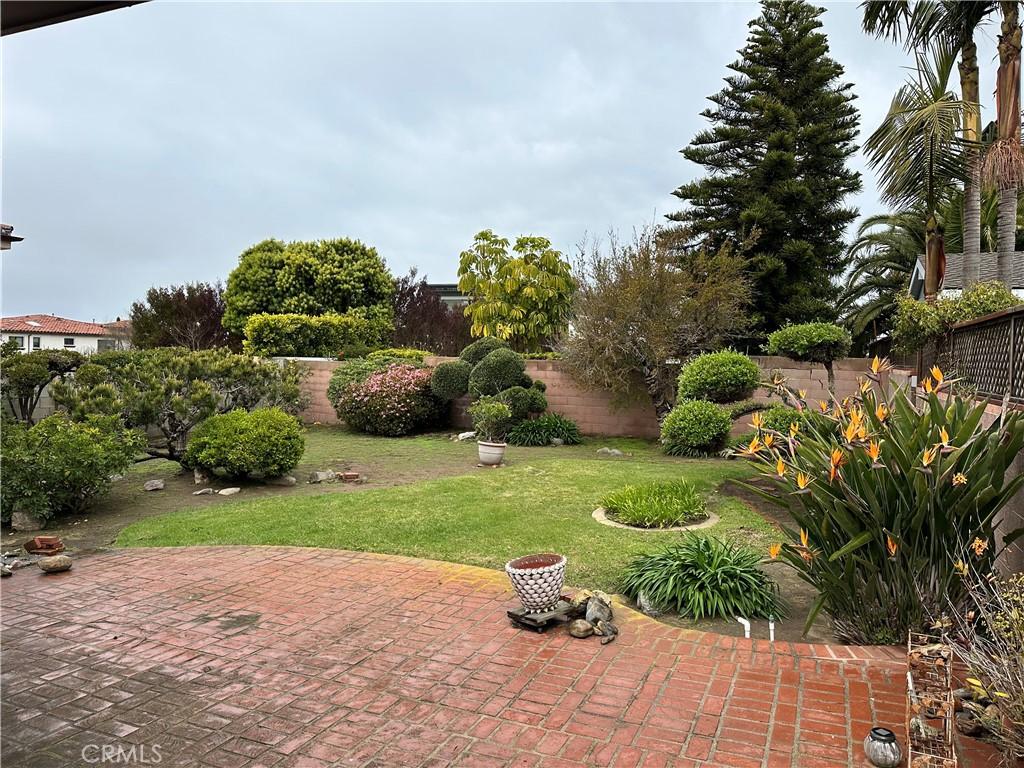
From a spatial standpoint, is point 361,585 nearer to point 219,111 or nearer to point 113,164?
point 113,164

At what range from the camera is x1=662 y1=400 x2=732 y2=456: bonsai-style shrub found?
11.3 metres

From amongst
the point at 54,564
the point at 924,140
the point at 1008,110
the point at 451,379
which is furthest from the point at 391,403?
the point at 1008,110

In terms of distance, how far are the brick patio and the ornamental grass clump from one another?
0.30 metres

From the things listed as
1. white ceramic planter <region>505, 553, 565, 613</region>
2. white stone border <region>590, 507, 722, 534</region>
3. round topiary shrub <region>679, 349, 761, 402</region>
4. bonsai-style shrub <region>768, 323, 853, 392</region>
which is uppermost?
bonsai-style shrub <region>768, 323, 853, 392</region>

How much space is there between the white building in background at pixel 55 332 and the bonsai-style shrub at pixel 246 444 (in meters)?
32.6

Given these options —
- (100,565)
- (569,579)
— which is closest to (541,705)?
(569,579)

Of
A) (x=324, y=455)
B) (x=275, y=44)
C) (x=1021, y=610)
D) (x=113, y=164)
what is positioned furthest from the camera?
(x=324, y=455)

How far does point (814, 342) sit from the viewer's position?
37.7ft

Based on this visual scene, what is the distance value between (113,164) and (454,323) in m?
20.8

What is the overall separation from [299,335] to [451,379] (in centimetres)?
598

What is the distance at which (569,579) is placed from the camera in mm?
5043

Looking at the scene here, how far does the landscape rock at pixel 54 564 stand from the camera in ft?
17.6

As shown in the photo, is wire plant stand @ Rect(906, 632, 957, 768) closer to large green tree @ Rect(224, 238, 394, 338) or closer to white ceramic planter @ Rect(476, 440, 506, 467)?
white ceramic planter @ Rect(476, 440, 506, 467)

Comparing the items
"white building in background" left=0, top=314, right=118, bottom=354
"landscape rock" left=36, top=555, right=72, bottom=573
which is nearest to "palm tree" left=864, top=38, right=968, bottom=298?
"landscape rock" left=36, top=555, right=72, bottom=573
